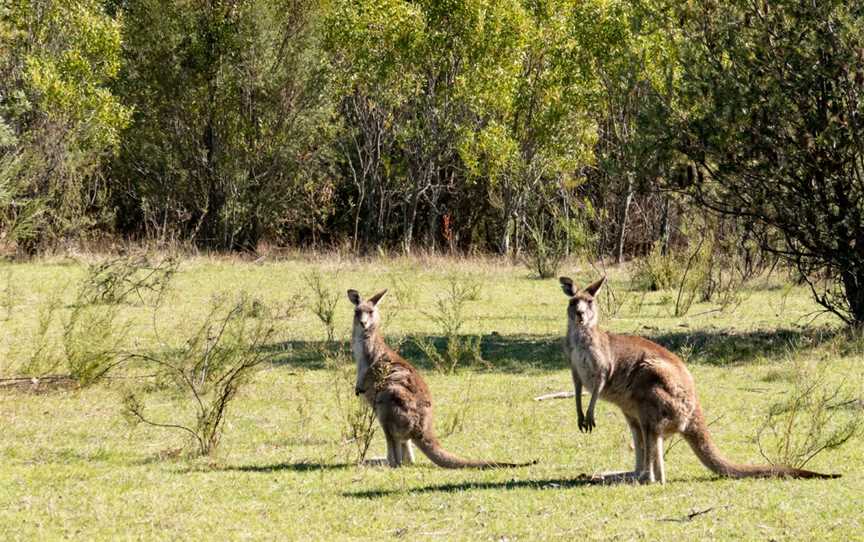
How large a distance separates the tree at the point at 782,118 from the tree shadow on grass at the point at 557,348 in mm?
942

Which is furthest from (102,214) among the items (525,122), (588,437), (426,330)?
(588,437)

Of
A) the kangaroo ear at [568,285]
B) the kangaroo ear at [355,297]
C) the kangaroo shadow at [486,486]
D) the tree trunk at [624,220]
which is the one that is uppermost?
the tree trunk at [624,220]

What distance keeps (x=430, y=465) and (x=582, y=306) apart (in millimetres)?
1779

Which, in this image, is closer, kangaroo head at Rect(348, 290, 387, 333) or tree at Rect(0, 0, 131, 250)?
kangaroo head at Rect(348, 290, 387, 333)

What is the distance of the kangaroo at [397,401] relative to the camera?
8.63m

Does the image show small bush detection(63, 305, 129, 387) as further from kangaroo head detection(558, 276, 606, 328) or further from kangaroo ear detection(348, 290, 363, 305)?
kangaroo head detection(558, 276, 606, 328)

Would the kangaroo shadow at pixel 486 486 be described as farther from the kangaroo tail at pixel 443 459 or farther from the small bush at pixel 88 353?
the small bush at pixel 88 353

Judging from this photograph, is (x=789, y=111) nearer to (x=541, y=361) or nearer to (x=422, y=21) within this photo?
(x=541, y=361)

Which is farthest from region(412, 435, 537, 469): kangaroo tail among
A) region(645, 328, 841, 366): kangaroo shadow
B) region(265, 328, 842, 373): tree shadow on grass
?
region(645, 328, 841, 366): kangaroo shadow

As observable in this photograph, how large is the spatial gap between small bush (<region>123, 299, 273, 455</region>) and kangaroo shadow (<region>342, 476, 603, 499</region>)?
1.87 metres

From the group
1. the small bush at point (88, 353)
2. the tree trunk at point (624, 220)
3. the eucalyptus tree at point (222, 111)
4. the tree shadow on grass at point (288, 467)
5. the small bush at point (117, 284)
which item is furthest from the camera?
the tree trunk at point (624, 220)

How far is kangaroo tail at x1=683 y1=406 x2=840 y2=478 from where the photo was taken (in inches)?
313

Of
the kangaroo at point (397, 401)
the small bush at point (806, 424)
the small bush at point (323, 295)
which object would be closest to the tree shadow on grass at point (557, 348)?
the small bush at point (323, 295)

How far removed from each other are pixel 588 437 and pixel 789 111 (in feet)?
23.0
